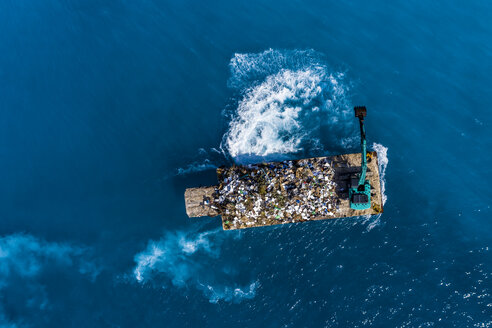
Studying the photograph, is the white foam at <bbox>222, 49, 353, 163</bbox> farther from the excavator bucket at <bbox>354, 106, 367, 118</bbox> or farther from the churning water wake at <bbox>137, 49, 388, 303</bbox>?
the excavator bucket at <bbox>354, 106, 367, 118</bbox>

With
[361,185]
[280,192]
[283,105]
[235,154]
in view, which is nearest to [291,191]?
[280,192]

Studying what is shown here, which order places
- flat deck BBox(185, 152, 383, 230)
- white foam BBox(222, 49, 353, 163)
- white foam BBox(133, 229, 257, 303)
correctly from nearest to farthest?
flat deck BBox(185, 152, 383, 230) → white foam BBox(133, 229, 257, 303) → white foam BBox(222, 49, 353, 163)

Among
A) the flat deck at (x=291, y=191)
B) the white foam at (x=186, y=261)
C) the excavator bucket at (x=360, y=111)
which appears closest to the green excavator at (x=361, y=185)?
the excavator bucket at (x=360, y=111)

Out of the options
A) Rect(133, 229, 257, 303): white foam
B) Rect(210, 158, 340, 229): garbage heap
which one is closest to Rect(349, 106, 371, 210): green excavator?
Rect(210, 158, 340, 229): garbage heap

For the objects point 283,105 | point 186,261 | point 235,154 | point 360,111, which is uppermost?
point 283,105

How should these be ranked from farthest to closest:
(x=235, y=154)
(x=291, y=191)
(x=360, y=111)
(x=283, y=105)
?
(x=283, y=105), (x=235, y=154), (x=291, y=191), (x=360, y=111)

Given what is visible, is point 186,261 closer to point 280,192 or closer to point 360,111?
point 280,192

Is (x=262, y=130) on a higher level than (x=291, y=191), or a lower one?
higher

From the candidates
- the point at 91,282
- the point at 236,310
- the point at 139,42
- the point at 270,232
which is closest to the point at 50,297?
the point at 91,282

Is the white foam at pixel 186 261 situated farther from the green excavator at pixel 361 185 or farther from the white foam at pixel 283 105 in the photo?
the green excavator at pixel 361 185
